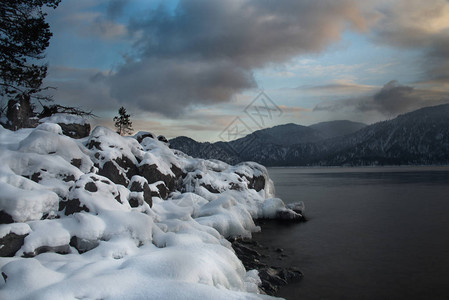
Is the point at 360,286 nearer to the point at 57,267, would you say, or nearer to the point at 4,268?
the point at 57,267

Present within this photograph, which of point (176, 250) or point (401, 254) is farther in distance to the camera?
point (401, 254)

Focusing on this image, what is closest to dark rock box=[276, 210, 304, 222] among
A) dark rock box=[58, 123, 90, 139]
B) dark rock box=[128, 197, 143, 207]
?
dark rock box=[128, 197, 143, 207]

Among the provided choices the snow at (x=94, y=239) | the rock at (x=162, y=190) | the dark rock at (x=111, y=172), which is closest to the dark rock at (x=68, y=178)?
the snow at (x=94, y=239)

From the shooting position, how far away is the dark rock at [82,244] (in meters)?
12.8

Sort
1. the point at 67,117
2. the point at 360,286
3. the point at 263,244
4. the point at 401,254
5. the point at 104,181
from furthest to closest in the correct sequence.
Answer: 1. the point at 67,117
2. the point at 263,244
3. the point at 401,254
4. the point at 104,181
5. the point at 360,286

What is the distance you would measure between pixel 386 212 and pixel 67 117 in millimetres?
40497

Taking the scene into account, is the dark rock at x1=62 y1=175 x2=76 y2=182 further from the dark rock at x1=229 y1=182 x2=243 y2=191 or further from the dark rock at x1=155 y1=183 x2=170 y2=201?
the dark rock at x1=229 y1=182 x2=243 y2=191

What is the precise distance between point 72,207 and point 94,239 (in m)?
2.87

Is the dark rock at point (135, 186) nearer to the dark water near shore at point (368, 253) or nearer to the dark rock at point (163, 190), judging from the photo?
the dark rock at point (163, 190)

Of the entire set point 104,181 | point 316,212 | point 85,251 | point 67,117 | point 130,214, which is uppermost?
point 67,117

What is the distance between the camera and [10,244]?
1138cm

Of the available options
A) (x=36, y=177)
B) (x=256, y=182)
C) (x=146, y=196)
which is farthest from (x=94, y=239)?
(x=256, y=182)

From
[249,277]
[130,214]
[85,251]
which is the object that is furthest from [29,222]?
[249,277]

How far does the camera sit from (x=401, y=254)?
2186cm
